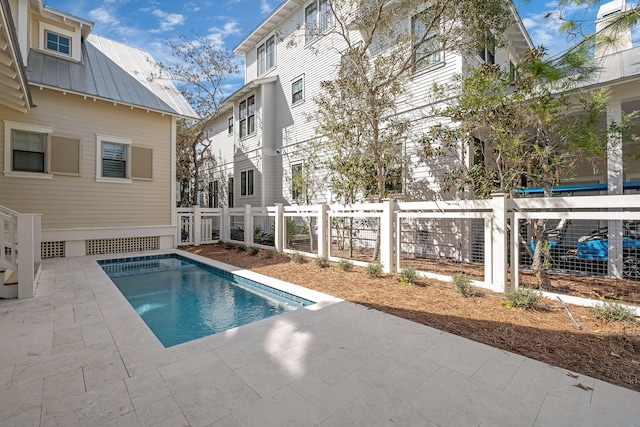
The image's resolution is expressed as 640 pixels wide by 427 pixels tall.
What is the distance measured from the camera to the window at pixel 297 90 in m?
12.1

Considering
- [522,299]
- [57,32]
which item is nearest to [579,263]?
[522,299]

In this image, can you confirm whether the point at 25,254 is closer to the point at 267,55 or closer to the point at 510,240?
the point at 510,240

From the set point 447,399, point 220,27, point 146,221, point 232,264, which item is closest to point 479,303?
point 447,399

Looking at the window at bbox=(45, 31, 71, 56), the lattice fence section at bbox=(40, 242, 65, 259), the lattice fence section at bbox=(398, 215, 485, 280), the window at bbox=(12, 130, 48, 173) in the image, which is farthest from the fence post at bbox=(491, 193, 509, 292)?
the window at bbox=(45, 31, 71, 56)

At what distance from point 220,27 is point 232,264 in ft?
34.9

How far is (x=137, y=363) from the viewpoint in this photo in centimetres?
263

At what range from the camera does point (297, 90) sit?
486 inches

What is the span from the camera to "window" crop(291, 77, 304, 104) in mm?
12094

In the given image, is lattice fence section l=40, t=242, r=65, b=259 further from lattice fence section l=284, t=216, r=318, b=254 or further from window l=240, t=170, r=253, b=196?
window l=240, t=170, r=253, b=196

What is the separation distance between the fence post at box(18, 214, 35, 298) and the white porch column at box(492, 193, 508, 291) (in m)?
6.76

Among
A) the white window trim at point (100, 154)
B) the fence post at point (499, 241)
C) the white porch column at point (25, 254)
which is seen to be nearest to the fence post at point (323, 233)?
the fence post at point (499, 241)

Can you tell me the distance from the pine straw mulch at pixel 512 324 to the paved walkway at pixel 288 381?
0.25 m

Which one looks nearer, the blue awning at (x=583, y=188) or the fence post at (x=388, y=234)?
the fence post at (x=388, y=234)

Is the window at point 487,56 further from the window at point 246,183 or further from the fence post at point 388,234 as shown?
the window at point 246,183
